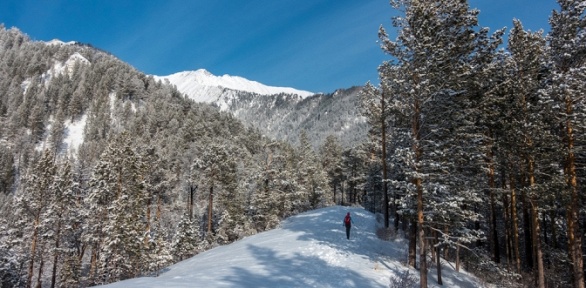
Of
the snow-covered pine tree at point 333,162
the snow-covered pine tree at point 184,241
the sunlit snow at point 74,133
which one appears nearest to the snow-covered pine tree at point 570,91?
the snow-covered pine tree at point 184,241

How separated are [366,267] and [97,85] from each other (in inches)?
5877

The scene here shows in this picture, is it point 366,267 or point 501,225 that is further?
point 501,225

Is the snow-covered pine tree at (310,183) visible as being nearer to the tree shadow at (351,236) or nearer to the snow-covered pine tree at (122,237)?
the tree shadow at (351,236)

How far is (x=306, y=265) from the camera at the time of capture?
16062mm

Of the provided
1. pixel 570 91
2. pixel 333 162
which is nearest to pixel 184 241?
pixel 570 91

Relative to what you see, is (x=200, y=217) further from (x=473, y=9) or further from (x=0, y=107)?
(x=0, y=107)

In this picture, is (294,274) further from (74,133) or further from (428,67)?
(74,133)

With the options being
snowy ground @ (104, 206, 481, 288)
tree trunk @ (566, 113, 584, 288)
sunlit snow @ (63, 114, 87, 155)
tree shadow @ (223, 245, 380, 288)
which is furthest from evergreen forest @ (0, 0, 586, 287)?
sunlit snow @ (63, 114, 87, 155)

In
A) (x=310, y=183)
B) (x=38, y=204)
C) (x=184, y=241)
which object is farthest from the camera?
(x=310, y=183)

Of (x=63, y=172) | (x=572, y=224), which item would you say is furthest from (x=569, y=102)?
(x=63, y=172)

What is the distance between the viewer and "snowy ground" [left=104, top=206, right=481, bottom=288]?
12.6 meters

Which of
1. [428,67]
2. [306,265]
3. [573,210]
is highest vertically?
[428,67]

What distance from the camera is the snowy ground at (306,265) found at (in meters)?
12.6

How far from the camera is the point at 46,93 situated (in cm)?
13050
